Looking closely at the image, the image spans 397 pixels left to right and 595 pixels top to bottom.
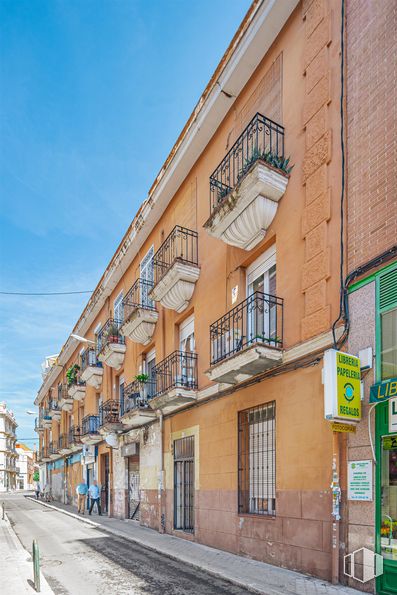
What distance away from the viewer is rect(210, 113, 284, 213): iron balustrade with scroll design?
9.08 meters

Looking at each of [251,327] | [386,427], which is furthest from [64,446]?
[386,427]

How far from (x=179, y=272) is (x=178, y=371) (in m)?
2.52

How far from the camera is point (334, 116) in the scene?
7.91 meters

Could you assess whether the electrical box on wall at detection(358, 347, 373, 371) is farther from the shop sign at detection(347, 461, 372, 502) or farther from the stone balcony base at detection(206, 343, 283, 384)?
the stone balcony base at detection(206, 343, 283, 384)

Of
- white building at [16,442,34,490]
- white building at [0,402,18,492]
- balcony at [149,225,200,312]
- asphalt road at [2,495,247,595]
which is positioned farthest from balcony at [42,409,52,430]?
white building at [16,442,34,490]

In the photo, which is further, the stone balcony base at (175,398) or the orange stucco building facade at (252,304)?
the stone balcony base at (175,398)

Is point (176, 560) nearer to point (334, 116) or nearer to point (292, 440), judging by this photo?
point (292, 440)

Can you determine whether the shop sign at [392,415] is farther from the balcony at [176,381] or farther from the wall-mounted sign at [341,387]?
the balcony at [176,381]

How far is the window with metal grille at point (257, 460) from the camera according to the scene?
898 centimetres

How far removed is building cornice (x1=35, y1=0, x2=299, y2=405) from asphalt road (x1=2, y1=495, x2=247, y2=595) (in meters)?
9.23

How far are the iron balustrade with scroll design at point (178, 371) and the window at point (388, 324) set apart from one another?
6078mm

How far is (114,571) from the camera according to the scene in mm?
8648

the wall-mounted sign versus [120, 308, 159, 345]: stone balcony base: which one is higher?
[120, 308, 159, 345]: stone balcony base

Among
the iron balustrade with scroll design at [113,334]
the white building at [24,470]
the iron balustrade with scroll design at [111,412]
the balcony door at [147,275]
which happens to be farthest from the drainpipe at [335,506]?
the white building at [24,470]
